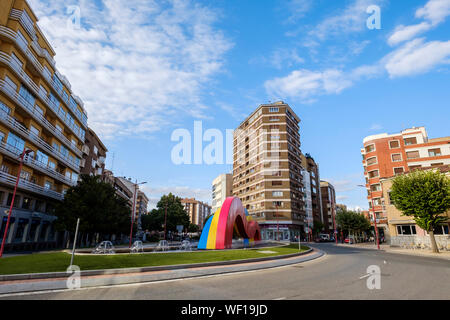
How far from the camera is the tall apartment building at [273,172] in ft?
218

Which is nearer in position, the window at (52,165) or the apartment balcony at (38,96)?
the apartment balcony at (38,96)

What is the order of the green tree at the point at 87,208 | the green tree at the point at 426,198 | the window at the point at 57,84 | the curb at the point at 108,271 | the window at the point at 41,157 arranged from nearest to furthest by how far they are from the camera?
1. the curb at the point at 108,271
2. the green tree at the point at 426,198
3. the green tree at the point at 87,208
4. the window at the point at 41,157
5. the window at the point at 57,84

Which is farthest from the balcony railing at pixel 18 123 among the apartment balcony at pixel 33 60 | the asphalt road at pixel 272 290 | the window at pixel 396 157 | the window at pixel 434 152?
the window at pixel 434 152

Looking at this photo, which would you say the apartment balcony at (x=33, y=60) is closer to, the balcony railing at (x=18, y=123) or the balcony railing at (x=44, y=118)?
the balcony railing at (x=44, y=118)

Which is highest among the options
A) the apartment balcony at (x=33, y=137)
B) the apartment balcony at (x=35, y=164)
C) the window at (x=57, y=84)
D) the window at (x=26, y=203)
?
the window at (x=57, y=84)

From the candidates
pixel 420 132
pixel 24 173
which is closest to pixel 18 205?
pixel 24 173

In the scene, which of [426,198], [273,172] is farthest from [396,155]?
[426,198]

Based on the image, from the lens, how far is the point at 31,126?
32875 millimetres

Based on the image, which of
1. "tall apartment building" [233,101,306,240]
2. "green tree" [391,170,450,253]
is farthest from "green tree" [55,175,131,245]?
"tall apartment building" [233,101,306,240]

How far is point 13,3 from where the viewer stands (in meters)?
29.1

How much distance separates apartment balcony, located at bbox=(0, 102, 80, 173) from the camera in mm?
27688

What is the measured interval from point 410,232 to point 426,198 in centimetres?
1279
